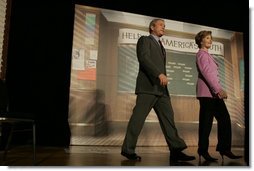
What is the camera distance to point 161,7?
14.8ft

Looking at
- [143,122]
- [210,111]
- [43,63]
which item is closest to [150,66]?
[143,122]

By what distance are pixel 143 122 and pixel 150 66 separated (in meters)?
0.42

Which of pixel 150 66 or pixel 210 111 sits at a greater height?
pixel 150 66

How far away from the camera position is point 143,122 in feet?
8.07

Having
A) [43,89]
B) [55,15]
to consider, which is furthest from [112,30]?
[43,89]

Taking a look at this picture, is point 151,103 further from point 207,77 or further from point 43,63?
point 43,63

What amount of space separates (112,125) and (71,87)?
690mm

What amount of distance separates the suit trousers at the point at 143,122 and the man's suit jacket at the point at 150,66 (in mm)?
59

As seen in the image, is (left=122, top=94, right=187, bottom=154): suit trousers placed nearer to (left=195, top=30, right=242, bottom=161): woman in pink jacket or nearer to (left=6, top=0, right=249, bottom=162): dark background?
(left=195, top=30, right=242, bottom=161): woman in pink jacket

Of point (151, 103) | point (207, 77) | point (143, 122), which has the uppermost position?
point (207, 77)

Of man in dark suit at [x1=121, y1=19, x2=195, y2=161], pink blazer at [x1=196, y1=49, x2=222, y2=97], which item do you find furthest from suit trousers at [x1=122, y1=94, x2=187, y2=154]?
pink blazer at [x1=196, y1=49, x2=222, y2=97]

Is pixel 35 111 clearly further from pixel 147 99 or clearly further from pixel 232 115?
pixel 232 115

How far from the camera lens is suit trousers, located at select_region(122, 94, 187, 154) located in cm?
243

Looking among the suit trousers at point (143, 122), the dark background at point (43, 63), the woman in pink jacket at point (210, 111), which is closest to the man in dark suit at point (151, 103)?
the suit trousers at point (143, 122)
